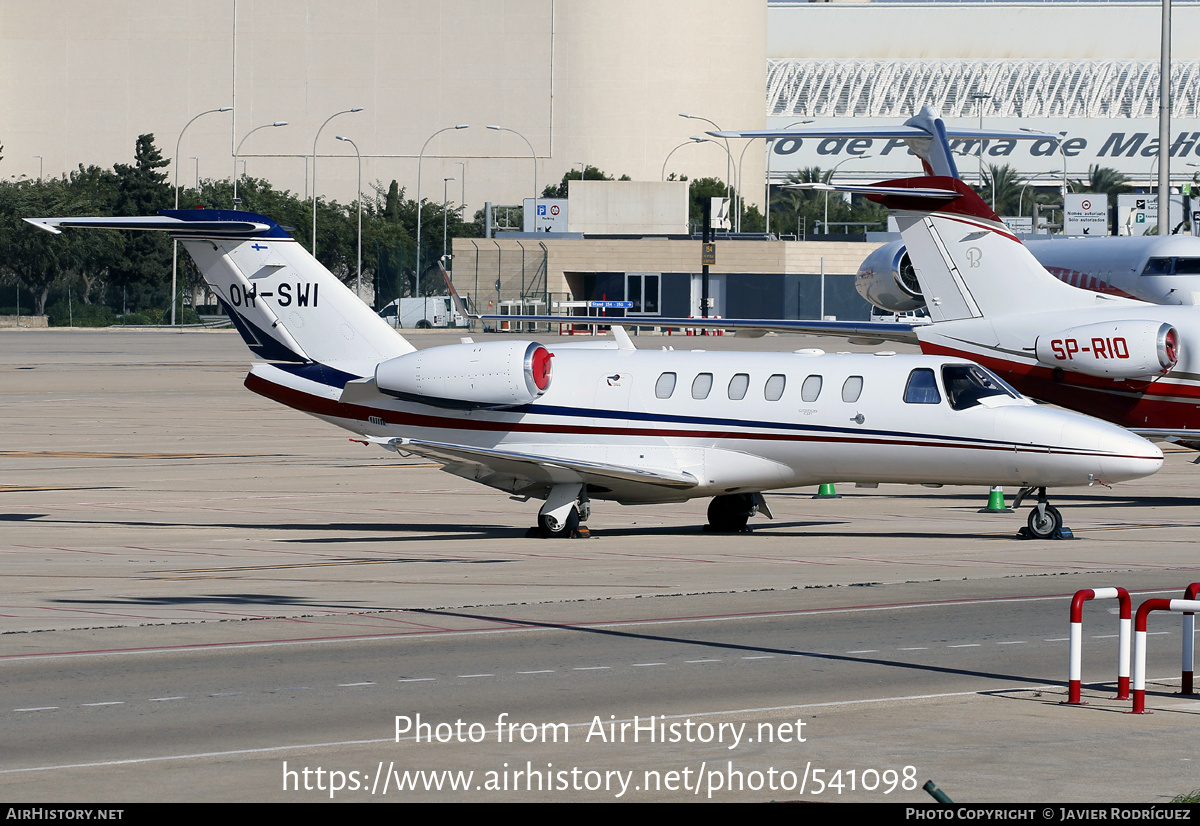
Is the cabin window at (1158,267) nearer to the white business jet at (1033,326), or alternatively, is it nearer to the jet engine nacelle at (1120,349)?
the white business jet at (1033,326)

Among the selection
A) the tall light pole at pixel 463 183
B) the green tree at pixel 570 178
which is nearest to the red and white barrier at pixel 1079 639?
the green tree at pixel 570 178

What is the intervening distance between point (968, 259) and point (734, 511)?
921 centimetres

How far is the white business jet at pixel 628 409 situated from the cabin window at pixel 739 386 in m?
0.02

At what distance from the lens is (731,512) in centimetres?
2544

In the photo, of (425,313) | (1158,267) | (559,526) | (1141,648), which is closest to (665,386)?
(559,526)

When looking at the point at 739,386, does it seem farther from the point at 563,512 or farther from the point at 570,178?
the point at 570,178

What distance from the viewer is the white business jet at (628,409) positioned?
23.5 metres

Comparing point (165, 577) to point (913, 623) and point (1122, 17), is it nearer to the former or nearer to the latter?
point (913, 623)

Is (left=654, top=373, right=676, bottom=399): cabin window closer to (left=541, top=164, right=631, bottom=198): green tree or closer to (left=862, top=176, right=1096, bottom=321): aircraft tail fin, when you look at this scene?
(left=862, top=176, right=1096, bottom=321): aircraft tail fin

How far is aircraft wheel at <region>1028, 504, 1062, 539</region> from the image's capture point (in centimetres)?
2409

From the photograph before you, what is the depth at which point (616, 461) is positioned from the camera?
24.7 meters

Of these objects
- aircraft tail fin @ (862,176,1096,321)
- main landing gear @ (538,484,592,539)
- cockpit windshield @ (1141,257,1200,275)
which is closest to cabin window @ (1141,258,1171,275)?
cockpit windshield @ (1141,257,1200,275)
